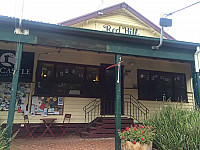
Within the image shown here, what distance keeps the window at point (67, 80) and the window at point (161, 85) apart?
7.60ft

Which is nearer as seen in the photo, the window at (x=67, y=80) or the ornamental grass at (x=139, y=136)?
the ornamental grass at (x=139, y=136)

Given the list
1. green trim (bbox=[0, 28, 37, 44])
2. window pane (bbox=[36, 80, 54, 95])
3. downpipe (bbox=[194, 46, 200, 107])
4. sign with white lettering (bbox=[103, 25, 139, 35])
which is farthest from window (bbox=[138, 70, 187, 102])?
green trim (bbox=[0, 28, 37, 44])

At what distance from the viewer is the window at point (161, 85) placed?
316 inches

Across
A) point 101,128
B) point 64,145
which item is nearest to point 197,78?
point 101,128

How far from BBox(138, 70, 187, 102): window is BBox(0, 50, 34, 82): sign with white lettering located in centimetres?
495

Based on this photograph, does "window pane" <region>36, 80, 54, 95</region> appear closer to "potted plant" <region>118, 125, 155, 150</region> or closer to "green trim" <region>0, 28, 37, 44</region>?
"green trim" <region>0, 28, 37, 44</region>

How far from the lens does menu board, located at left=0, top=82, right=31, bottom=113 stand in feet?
20.3

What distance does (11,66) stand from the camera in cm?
633

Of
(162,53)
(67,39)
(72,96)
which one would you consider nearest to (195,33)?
(162,53)

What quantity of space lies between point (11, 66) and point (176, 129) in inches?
234

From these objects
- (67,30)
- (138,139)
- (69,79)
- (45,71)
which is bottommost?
(138,139)

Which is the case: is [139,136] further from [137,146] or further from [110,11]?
[110,11]

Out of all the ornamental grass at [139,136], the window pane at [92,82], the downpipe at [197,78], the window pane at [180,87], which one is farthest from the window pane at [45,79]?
the window pane at [180,87]

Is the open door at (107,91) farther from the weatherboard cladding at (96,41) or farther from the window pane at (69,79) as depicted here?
the weatherboard cladding at (96,41)
